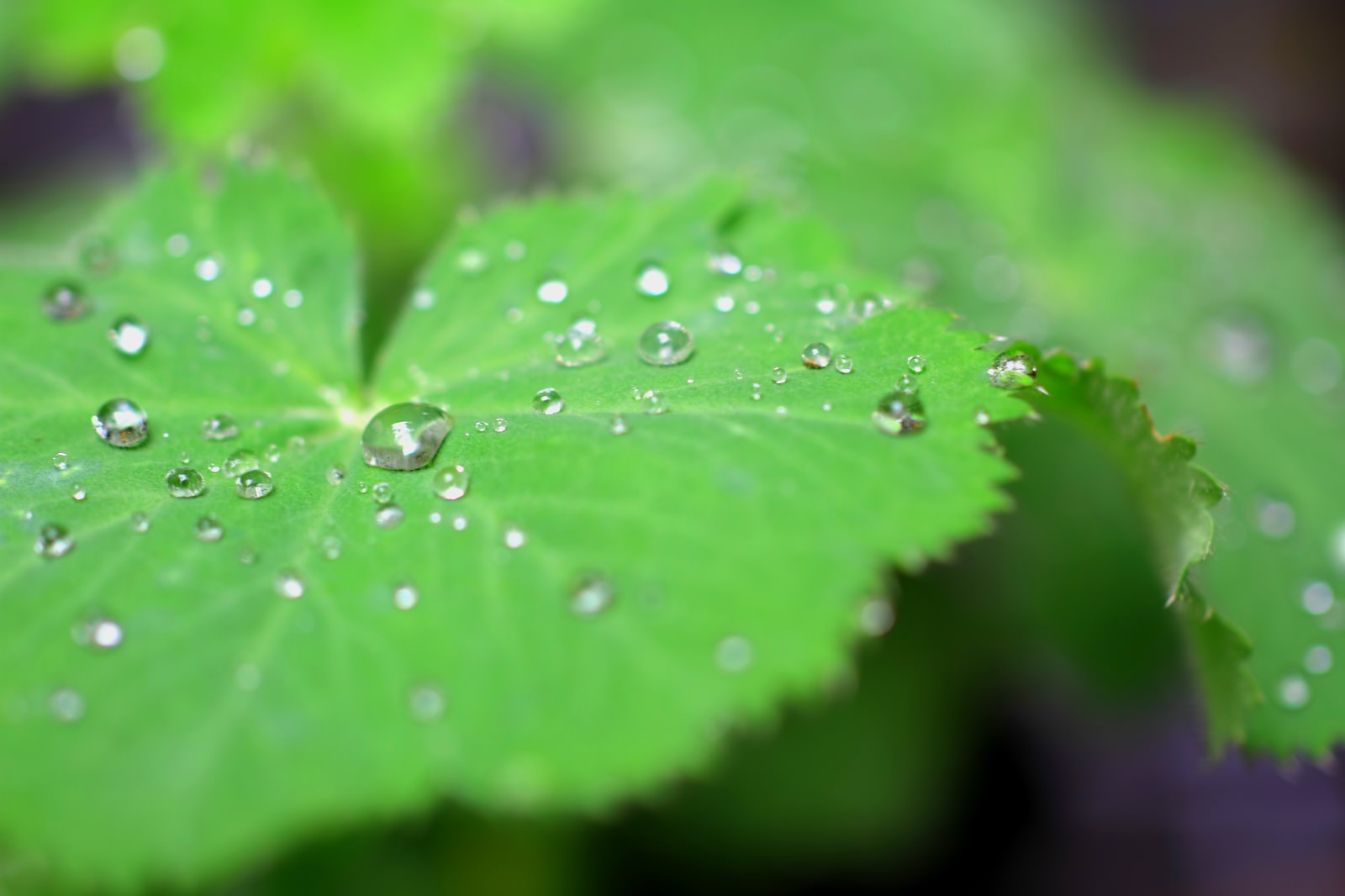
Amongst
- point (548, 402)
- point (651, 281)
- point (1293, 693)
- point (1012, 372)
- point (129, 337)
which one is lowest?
point (1293, 693)

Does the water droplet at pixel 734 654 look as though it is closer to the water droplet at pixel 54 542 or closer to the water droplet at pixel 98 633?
the water droplet at pixel 98 633

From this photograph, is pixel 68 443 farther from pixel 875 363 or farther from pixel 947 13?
pixel 947 13

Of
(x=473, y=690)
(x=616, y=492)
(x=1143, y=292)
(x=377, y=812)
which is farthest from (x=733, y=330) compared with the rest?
(x=1143, y=292)

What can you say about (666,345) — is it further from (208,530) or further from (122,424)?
(122,424)

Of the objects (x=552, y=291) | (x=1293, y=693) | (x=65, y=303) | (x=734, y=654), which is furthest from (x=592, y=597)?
(x=1293, y=693)

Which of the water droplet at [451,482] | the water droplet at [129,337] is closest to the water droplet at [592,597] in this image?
the water droplet at [451,482]

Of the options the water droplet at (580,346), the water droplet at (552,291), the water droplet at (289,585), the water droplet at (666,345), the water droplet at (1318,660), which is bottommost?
the water droplet at (1318,660)
